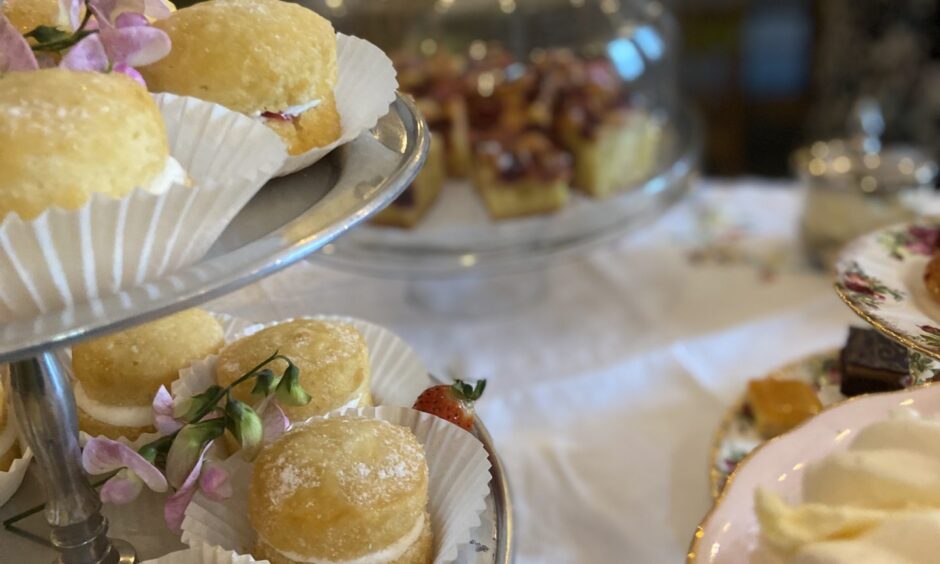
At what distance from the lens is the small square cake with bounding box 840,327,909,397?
2.76 ft

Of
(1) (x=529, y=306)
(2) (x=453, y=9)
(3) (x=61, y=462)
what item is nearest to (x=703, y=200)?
(1) (x=529, y=306)

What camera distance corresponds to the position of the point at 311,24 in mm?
621

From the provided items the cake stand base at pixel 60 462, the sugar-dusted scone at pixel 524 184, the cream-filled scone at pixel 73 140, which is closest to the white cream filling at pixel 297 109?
the cream-filled scone at pixel 73 140

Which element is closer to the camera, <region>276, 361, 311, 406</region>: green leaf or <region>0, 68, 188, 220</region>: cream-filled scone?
<region>0, 68, 188, 220</region>: cream-filled scone

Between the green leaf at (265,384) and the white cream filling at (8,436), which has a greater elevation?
the green leaf at (265,384)

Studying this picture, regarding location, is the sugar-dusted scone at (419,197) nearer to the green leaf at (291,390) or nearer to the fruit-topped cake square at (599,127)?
the fruit-topped cake square at (599,127)

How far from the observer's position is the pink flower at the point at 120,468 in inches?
22.7

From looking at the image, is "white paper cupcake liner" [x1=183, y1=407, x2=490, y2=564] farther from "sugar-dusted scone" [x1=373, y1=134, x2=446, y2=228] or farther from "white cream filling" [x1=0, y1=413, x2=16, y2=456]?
"sugar-dusted scone" [x1=373, y1=134, x2=446, y2=228]

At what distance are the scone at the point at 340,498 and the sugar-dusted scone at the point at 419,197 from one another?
875 millimetres

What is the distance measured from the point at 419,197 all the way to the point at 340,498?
3.27 feet

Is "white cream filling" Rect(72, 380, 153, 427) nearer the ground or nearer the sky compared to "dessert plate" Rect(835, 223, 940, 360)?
nearer the ground

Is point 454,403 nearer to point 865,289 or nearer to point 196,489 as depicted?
point 196,489

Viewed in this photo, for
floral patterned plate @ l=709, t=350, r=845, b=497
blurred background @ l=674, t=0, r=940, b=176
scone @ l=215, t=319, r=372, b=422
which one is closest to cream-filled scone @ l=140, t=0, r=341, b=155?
scone @ l=215, t=319, r=372, b=422

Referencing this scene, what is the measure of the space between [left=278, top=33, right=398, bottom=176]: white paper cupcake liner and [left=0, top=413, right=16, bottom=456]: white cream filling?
0.30 meters
